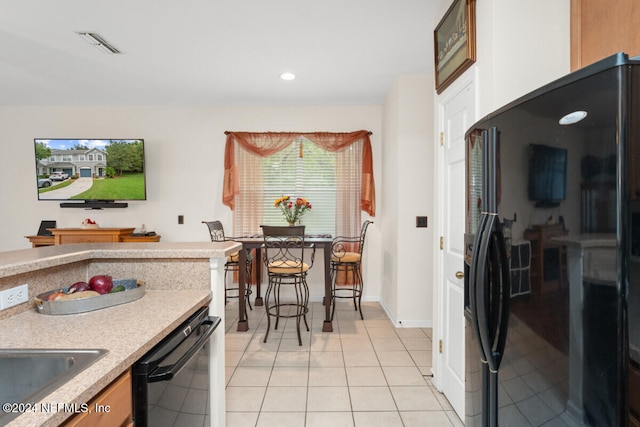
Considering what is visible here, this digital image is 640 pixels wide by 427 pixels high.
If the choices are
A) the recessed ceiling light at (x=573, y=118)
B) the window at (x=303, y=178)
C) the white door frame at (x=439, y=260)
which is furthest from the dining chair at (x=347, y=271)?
the recessed ceiling light at (x=573, y=118)

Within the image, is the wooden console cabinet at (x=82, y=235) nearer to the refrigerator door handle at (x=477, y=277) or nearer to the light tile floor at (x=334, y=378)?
the light tile floor at (x=334, y=378)

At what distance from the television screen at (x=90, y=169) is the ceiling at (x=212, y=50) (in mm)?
583

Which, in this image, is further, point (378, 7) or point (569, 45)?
point (378, 7)

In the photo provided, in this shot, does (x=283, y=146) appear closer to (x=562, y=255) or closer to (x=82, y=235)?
(x=82, y=235)

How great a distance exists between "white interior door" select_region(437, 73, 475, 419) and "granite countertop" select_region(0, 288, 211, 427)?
1.45 m

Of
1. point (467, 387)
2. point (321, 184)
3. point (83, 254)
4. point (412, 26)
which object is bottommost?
point (467, 387)

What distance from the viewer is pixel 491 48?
5.07ft

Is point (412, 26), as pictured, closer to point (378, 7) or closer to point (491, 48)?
point (378, 7)

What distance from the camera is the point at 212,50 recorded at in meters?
2.89

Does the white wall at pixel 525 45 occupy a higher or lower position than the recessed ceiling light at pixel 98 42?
lower

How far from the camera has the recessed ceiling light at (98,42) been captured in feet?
8.55

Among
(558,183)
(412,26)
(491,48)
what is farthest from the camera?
(412,26)

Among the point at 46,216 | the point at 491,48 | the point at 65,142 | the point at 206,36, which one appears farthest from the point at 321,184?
the point at 46,216

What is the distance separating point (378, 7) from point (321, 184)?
239 cm
